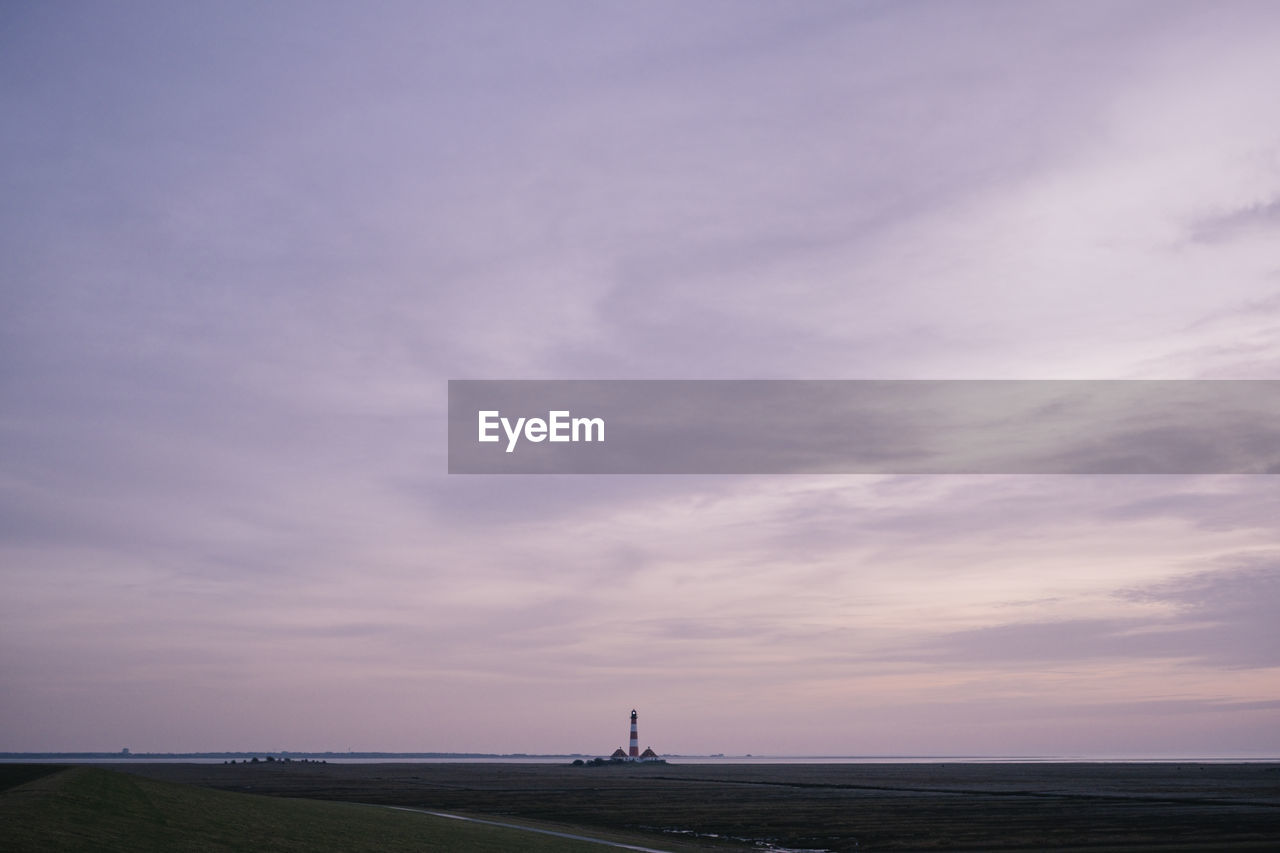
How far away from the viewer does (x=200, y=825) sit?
30.7 metres

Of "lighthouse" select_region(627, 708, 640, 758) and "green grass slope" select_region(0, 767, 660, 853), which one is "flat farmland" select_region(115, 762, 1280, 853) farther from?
"lighthouse" select_region(627, 708, 640, 758)

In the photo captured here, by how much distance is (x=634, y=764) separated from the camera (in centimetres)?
17275

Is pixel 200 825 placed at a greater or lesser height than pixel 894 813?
greater

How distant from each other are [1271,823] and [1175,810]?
362 inches

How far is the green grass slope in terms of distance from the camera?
23.7 m

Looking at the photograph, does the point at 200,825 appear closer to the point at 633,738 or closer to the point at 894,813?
the point at 894,813

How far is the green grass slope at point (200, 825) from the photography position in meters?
23.7

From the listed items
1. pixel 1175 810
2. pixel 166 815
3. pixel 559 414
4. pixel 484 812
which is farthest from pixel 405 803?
pixel 1175 810

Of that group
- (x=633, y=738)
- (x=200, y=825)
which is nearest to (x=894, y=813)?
(x=200, y=825)

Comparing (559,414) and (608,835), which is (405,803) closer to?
(608,835)

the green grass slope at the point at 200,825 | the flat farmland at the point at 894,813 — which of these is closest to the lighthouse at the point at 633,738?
the flat farmland at the point at 894,813

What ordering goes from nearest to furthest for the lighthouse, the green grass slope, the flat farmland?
the green grass slope < the flat farmland < the lighthouse

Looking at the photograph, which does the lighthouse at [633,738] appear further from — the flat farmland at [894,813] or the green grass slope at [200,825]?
the green grass slope at [200,825]

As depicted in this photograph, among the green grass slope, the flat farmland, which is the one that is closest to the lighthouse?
the flat farmland
